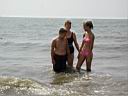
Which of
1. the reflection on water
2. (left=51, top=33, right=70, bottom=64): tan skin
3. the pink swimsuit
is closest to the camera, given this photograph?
the reflection on water

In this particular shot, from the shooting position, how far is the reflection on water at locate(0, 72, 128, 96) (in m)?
8.30

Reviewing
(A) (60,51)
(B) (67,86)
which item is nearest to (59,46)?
(A) (60,51)

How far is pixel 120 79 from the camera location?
33.7 feet

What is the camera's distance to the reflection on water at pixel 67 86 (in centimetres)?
830

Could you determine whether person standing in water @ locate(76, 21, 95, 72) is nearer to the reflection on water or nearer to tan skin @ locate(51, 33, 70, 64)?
tan skin @ locate(51, 33, 70, 64)

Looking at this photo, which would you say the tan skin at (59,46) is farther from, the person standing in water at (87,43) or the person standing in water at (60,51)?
the person standing in water at (87,43)

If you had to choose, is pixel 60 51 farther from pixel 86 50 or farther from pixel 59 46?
pixel 86 50

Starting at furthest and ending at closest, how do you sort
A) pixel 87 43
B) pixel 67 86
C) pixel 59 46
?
pixel 87 43 → pixel 59 46 → pixel 67 86

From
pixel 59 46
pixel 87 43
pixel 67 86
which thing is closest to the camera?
pixel 67 86

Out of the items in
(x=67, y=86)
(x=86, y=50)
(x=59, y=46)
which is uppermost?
(x=59, y=46)

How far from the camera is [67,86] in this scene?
9.11 meters

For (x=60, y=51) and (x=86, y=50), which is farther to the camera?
(x=86, y=50)

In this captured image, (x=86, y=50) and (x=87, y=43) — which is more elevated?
(x=87, y=43)

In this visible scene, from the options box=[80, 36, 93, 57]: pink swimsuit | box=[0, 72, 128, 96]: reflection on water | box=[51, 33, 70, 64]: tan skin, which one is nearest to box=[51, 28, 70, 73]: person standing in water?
box=[51, 33, 70, 64]: tan skin
